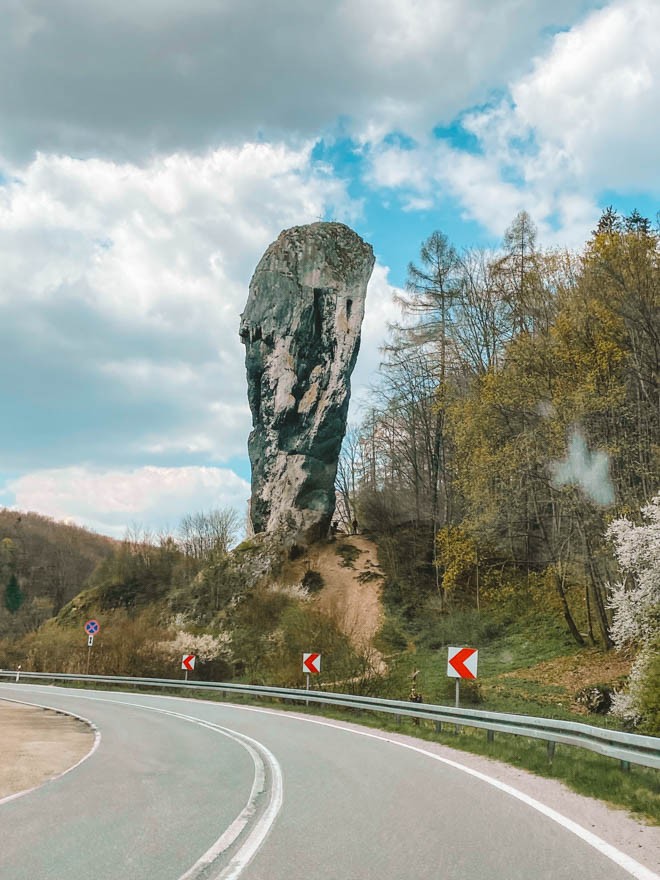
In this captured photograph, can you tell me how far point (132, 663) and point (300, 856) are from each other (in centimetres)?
3360

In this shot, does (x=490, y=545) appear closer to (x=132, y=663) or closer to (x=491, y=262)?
(x=491, y=262)

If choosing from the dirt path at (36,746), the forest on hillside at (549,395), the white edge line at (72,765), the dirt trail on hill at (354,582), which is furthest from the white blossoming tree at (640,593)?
the dirt trail on hill at (354,582)

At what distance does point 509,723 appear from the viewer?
14227 millimetres

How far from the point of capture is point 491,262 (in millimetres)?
41094

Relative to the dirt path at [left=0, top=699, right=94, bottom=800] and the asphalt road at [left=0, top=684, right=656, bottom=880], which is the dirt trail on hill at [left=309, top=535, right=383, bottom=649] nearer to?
the dirt path at [left=0, top=699, right=94, bottom=800]

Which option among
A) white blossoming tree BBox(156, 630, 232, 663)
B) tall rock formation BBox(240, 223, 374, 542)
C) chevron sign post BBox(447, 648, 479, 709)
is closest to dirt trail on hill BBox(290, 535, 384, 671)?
tall rock formation BBox(240, 223, 374, 542)

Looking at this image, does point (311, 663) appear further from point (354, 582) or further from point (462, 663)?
point (354, 582)

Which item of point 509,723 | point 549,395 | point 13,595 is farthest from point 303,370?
point 13,595

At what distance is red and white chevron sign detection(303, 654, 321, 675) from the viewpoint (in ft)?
81.5

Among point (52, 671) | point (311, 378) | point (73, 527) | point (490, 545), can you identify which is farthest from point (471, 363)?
A: point (73, 527)

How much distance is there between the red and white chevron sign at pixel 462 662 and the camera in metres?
16.5

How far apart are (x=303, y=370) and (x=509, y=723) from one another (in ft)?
140

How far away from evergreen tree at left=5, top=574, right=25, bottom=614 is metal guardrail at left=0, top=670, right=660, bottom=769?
255 ft

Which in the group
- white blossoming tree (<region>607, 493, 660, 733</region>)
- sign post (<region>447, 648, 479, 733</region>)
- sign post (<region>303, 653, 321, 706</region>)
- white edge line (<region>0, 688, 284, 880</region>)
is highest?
white blossoming tree (<region>607, 493, 660, 733</region>)
